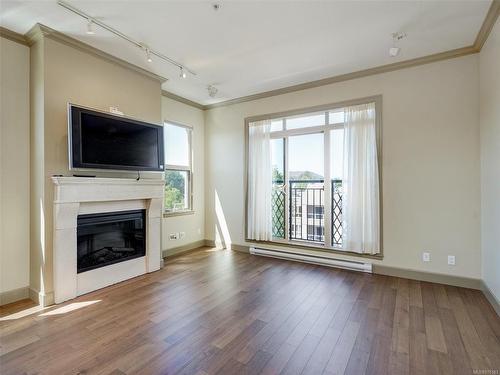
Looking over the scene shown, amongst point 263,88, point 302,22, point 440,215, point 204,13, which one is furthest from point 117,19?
point 440,215

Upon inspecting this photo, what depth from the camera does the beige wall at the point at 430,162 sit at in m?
3.02

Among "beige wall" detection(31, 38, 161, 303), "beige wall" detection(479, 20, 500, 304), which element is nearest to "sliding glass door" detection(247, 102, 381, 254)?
"beige wall" detection(479, 20, 500, 304)

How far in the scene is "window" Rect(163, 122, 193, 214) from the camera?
4473mm

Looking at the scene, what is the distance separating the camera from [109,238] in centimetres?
327

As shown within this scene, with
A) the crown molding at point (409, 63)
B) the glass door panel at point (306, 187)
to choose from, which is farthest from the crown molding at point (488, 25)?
the glass door panel at point (306, 187)

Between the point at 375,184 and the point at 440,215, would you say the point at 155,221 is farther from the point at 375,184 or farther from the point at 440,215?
the point at 440,215

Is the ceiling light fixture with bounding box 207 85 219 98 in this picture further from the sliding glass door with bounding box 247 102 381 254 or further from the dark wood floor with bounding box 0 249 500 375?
the dark wood floor with bounding box 0 249 500 375

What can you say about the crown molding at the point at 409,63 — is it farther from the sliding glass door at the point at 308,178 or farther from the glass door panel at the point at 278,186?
the glass door panel at the point at 278,186

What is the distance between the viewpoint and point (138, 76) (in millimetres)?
3600

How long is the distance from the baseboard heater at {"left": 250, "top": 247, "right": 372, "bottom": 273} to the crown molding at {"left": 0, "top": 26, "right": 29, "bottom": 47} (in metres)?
4.14

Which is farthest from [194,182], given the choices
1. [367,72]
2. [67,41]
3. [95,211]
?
[367,72]

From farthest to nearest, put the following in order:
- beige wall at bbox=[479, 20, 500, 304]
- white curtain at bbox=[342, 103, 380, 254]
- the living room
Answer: white curtain at bbox=[342, 103, 380, 254]
beige wall at bbox=[479, 20, 500, 304]
the living room

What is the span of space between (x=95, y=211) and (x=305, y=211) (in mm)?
3158

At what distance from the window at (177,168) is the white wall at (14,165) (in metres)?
1.89
